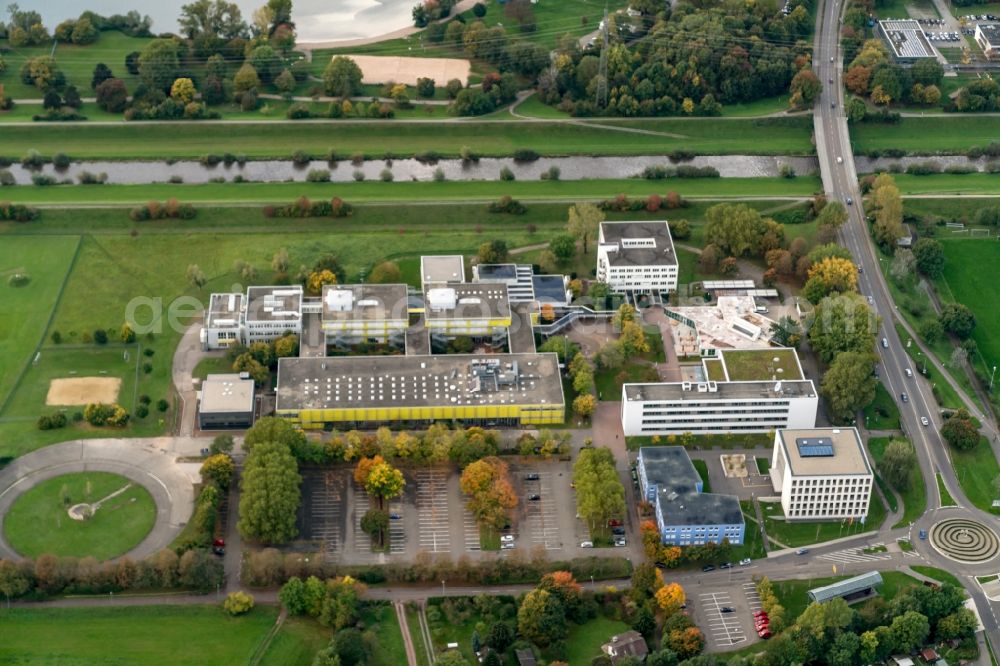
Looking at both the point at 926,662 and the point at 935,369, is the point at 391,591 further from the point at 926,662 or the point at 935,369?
the point at 935,369

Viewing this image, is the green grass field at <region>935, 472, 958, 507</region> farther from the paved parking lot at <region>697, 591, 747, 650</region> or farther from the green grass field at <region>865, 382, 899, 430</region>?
the paved parking lot at <region>697, 591, 747, 650</region>

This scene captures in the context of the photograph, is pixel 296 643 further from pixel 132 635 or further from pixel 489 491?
pixel 489 491

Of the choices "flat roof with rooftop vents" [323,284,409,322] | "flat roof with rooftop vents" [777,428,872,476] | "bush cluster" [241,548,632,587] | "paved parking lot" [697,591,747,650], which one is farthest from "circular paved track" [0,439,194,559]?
"flat roof with rooftop vents" [777,428,872,476]

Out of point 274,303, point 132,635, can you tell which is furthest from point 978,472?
point 132,635

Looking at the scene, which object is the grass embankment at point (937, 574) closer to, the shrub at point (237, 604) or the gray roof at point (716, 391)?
the gray roof at point (716, 391)

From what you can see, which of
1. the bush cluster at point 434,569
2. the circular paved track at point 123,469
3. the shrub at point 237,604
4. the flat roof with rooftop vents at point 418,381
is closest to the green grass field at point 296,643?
the shrub at point 237,604

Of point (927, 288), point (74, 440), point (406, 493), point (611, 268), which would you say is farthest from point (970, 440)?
point (74, 440)
